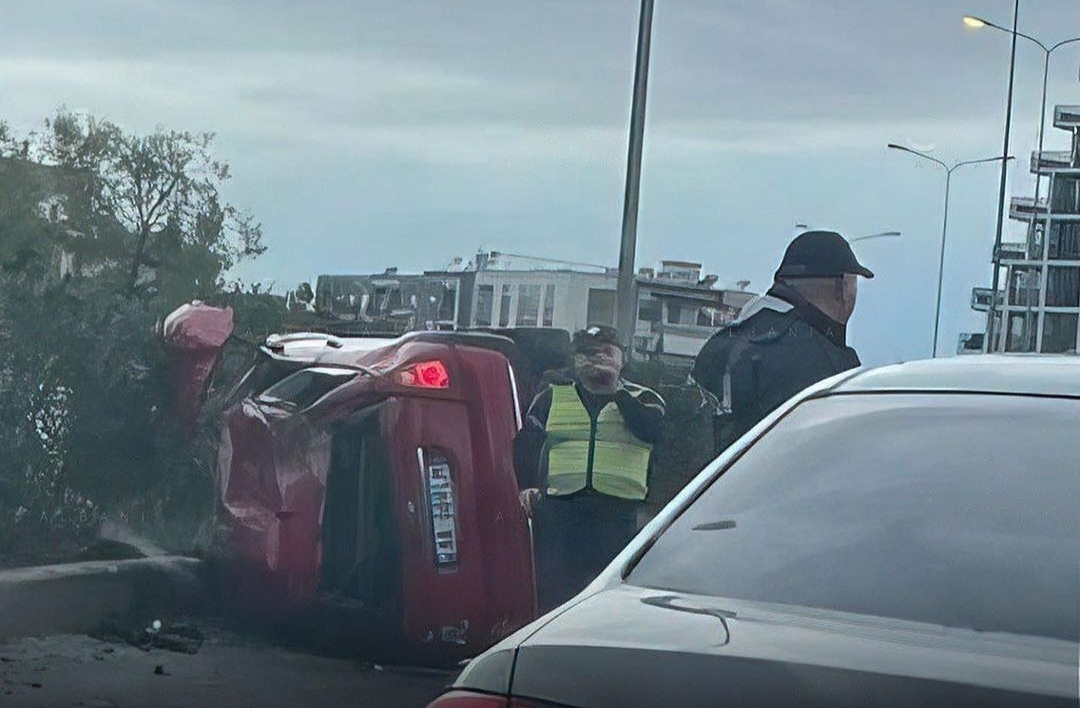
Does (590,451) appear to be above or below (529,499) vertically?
above

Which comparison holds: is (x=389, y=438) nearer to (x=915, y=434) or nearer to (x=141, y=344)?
(x=141, y=344)

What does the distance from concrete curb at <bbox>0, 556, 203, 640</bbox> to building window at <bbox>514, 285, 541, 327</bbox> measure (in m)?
1.44

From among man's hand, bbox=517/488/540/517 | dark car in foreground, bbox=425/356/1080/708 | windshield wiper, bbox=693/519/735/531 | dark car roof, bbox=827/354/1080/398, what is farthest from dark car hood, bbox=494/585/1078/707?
man's hand, bbox=517/488/540/517

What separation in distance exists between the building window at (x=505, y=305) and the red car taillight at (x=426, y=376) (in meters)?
0.28

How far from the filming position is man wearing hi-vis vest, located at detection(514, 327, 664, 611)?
20.7 feet

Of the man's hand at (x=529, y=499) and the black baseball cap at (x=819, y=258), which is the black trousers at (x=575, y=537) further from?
the black baseball cap at (x=819, y=258)

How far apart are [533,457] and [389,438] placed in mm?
561

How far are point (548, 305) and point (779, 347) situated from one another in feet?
2.68

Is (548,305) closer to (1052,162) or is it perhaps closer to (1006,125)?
(1006,125)

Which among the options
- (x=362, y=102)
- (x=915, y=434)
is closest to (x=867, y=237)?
(x=362, y=102)

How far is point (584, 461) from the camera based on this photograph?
6.43 m

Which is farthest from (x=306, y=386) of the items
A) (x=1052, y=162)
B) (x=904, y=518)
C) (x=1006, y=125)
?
(x=904, y=518)

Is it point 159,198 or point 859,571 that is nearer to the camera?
point 859,571

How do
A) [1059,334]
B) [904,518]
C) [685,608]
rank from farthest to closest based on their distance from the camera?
[1059,334]
[904,518]
[685,608]
